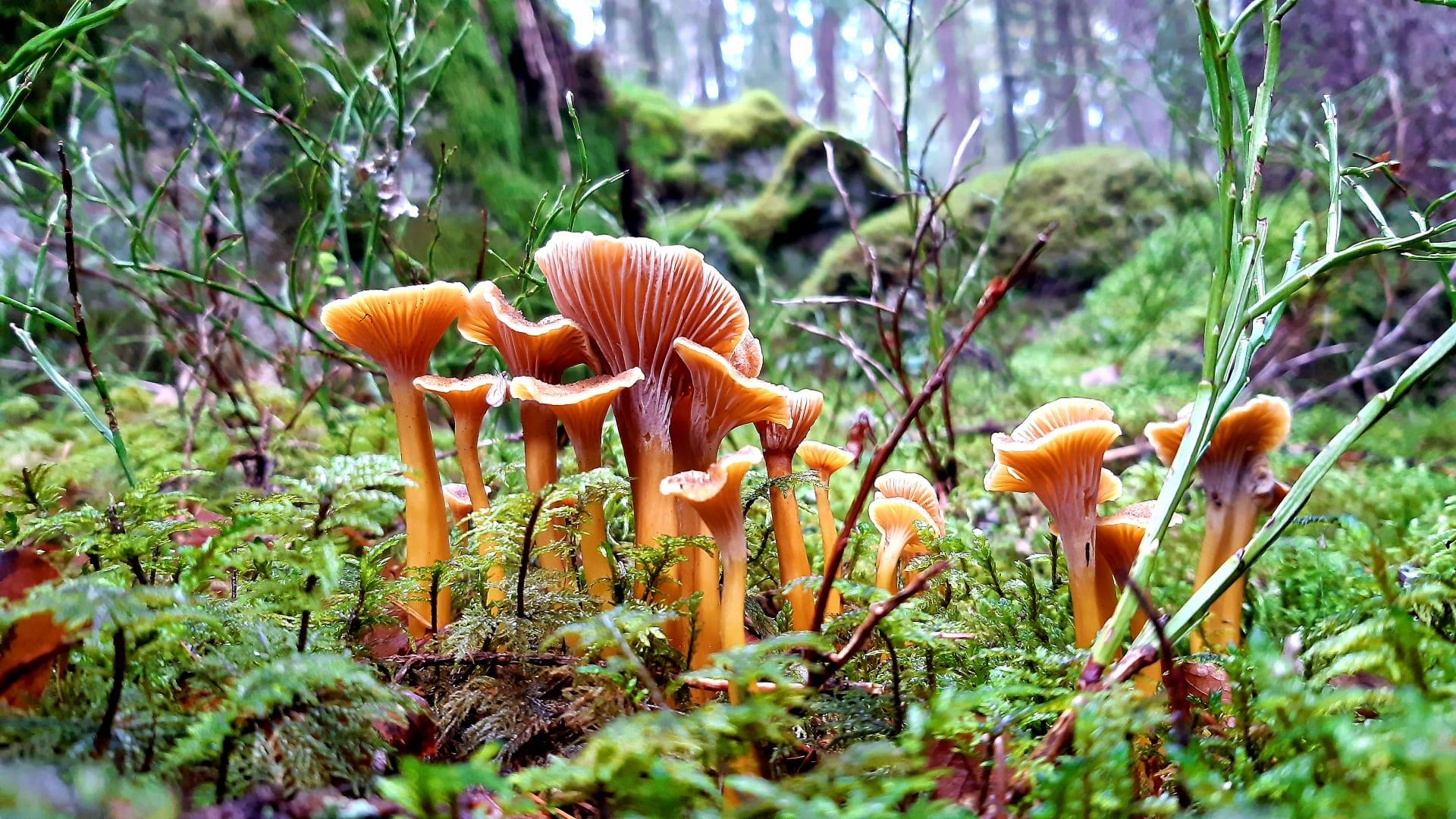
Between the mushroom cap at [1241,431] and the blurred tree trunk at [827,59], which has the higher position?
the blurred tree trunk at [827,59]

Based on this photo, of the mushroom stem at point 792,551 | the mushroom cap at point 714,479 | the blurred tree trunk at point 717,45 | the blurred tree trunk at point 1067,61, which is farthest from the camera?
the blurred tree trunk at point 717,45

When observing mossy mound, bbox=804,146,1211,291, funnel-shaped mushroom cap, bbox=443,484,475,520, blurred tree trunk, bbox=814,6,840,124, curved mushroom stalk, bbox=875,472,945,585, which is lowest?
funnel-shaped mushroom cap, bbox=443,484,475,520

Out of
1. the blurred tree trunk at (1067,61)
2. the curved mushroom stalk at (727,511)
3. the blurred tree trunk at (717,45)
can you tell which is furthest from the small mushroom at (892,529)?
the blurred tree trunk at (717,45)

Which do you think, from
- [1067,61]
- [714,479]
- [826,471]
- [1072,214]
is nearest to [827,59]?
[1067,61]

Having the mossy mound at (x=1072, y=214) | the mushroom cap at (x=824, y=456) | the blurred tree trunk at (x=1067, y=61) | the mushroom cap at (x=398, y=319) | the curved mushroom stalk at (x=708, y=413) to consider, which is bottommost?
the curved mushroom stalk at (x=708, y=413)

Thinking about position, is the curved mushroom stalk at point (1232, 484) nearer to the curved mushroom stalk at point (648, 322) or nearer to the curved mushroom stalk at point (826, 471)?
the curved mushroom stalk at point (826, 471)

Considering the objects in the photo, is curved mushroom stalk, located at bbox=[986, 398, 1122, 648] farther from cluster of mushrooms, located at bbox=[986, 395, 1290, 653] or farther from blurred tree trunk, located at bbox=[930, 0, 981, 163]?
blurred tree trunk, located at bbox=[930, 0, 981, 163]

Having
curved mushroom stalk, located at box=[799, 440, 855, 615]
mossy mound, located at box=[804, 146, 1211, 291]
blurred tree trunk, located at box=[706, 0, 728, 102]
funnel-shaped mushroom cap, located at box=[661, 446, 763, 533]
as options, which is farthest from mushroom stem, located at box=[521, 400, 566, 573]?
blurred tree trunk, located at box=[706, 0, 728, 102]

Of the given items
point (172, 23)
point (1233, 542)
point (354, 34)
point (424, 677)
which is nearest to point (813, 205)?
point (354, 34)
